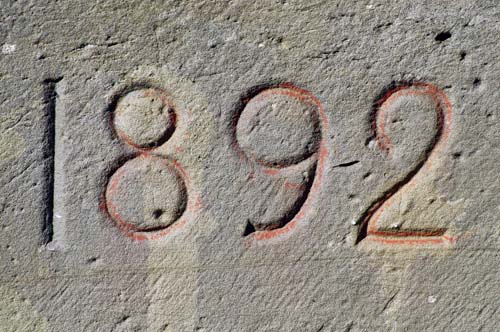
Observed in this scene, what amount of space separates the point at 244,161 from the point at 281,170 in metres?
0.10

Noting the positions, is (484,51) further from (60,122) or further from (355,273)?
(60,122)

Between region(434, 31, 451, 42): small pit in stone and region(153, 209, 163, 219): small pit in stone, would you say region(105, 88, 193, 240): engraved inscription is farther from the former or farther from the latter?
region(434, 31, 451, 42): small pit in stone

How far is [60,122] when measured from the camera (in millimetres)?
1873

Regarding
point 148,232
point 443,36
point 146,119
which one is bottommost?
point 148,232

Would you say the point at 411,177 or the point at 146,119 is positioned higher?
the point at 146,119

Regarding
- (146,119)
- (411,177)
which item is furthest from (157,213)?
(411,177)

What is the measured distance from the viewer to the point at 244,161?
74.2 inches

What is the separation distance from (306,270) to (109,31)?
0.81 metres

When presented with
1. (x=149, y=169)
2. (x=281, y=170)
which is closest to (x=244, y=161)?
(x=281, y=170)

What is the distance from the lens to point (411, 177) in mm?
1882

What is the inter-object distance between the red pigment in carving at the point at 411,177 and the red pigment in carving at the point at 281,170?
0.15 m

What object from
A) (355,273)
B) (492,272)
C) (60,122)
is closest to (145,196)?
(60,122)

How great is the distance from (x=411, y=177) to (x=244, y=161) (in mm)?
441

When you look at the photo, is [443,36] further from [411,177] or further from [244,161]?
[244,161]
